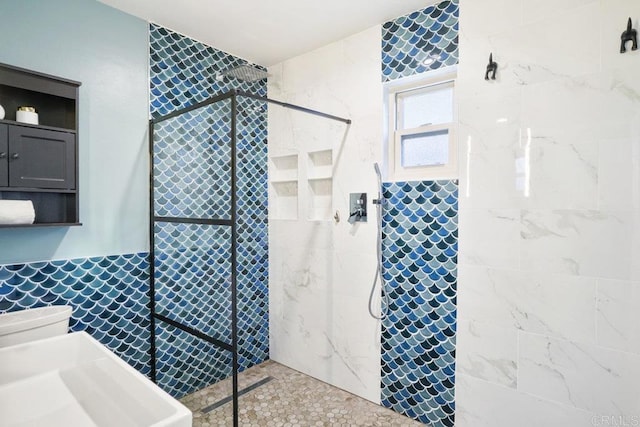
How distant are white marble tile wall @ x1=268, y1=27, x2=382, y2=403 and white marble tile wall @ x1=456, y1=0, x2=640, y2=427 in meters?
0.60

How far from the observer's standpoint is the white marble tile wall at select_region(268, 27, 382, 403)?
2367 millimetres

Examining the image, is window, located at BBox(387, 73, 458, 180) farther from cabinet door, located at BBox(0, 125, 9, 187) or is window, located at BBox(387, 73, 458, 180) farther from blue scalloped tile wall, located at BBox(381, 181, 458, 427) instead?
cabinet door, located at BBox(0, 125, 9, 187)

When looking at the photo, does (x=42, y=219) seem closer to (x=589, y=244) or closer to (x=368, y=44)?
(x=368, y=44)

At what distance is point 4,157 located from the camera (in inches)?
63.6

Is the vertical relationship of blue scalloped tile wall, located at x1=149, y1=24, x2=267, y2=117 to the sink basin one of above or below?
above

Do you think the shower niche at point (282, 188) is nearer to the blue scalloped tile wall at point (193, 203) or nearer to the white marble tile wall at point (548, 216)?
the blue scalloped tile wall at point (193, 203)

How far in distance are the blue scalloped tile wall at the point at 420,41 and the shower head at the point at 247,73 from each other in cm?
108

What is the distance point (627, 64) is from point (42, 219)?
287cm

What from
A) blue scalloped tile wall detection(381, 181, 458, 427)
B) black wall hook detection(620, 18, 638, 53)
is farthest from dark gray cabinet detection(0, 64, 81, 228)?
black wall hook detection(620, 18, 638, 53)

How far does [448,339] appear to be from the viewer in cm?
203

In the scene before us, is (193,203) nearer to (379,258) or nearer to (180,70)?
(180,70)

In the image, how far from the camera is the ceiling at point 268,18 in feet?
6.76

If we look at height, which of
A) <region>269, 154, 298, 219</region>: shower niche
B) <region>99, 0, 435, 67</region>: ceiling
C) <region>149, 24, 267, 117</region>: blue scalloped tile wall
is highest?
<region>99, 0, 435, 67</region>: ceiling

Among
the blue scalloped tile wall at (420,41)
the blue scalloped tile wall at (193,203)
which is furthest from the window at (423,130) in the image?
the blue scalloped tile wall at (193,203)
